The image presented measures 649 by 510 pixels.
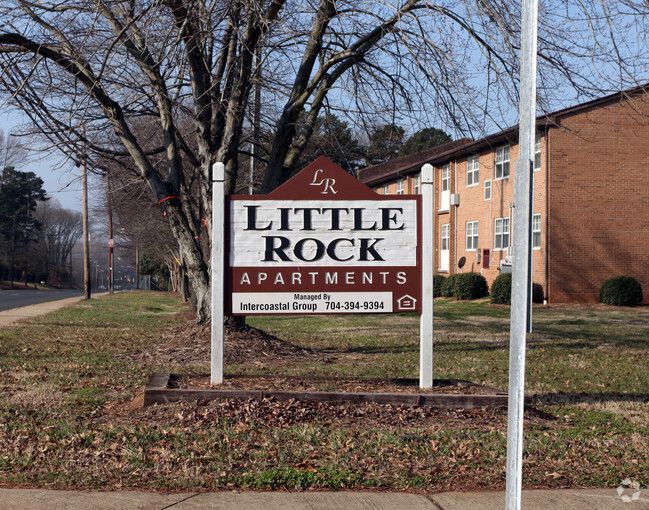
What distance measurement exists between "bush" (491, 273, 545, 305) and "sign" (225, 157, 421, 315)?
20.6 meters

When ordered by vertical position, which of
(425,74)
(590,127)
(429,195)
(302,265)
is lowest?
(302,265)

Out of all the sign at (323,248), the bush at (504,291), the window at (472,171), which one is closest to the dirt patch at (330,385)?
the sign at (323,248)

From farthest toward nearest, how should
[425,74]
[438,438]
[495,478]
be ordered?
[425,74] < [438,438] < [495,478]

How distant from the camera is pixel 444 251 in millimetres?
38719

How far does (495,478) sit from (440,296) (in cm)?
3124

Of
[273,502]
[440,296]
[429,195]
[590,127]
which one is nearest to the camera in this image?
[273,502]

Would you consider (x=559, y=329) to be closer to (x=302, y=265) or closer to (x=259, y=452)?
(x=302, y=265)

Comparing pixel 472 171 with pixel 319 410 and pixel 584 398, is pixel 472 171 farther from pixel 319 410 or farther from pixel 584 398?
pixel 319 410

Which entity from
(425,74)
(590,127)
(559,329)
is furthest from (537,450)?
(590,127)

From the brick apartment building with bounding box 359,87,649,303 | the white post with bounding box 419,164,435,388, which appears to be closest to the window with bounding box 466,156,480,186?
the brick apartment building with bounding box 359,87,649,303

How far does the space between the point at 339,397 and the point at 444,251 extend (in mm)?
32577

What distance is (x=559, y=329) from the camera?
17.8 m

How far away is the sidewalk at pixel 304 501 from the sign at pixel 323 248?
3.13 m

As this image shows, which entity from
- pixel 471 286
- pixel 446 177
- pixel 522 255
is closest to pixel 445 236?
pixel 446 177
